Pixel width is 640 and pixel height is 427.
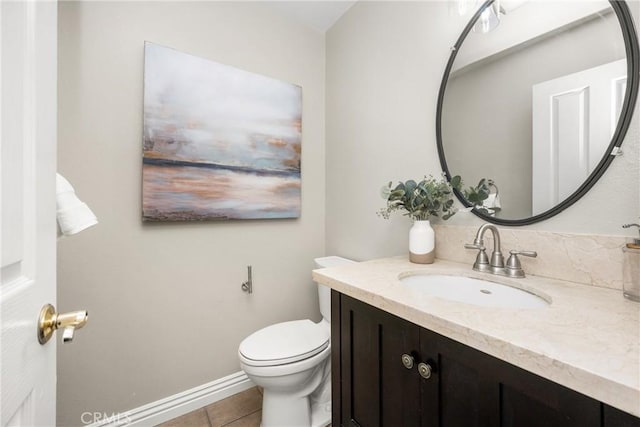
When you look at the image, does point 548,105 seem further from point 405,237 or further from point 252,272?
point 252,272

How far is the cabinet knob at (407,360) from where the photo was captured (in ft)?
2.20

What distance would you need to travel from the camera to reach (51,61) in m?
0.51

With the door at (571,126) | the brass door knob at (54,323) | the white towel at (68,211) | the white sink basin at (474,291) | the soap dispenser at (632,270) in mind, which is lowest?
the white sink basin at (474,291)

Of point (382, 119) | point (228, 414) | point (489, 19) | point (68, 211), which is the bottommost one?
point (228, 414)

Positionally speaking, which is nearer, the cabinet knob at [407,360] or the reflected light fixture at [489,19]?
the cabinet knob at [407,360]

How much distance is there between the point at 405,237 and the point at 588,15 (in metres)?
0.99

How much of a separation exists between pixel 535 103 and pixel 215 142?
143 cm

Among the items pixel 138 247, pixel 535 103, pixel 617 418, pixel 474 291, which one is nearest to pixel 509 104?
pixel 535 103

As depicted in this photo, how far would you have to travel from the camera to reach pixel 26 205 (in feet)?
1.40

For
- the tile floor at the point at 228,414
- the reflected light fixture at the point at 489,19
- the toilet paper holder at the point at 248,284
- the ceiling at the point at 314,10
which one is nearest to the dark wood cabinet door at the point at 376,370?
the tile floor at the point at 228,414

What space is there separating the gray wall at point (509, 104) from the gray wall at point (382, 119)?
11 centimetres

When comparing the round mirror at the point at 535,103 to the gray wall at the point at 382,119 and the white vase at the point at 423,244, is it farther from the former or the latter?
the white vase at the point at 423,244

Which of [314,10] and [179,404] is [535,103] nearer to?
[314,10]

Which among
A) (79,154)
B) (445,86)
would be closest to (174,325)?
(79,154)
